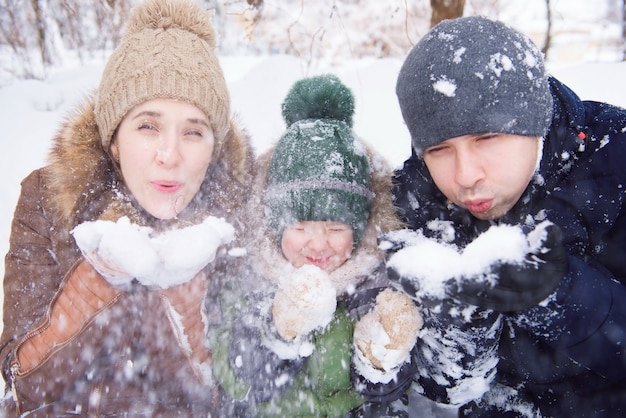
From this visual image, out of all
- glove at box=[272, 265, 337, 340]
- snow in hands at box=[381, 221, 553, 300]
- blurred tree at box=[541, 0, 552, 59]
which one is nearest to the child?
glove at box=[272, 265, 337, 340]

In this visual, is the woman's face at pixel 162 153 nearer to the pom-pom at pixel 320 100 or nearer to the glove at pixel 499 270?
the pom-pom at pixel 320 100

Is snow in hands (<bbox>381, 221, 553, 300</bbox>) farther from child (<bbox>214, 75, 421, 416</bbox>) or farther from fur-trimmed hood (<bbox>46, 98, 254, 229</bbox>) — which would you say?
fur-trimmed hood (<bbox>46, 98, 254, 229</bbox>)

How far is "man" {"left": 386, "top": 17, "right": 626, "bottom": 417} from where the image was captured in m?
1.43

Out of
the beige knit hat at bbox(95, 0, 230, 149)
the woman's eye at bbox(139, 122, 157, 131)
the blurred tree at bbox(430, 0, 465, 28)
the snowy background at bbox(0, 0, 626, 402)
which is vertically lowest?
the snowy background at bbox(0, 0, 626, 402)

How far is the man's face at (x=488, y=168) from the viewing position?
62.4 inches

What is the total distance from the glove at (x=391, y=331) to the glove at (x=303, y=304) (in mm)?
181

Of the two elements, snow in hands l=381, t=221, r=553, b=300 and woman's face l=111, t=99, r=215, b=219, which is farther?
woman's face l=111, t=99, r=215, b=219

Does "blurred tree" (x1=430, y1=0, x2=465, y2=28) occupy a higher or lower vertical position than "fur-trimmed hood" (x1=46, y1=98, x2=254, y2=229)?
higher

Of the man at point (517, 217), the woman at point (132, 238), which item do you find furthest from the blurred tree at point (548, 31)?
the woman at point (132, 238)

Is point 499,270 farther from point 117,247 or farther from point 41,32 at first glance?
point 41,32

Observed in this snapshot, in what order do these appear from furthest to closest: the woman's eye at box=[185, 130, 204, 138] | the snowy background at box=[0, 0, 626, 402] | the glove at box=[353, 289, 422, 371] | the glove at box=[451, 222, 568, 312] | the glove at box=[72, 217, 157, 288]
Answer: the snowy background at box=[0, 0, 626, 402]
the woman's eye at box=[185, 130, 204, 138]
the glove at box=[353, 289, 422, 371]
the glove at box=[72, 217, 157, 288]
the glove at box=[451, 222, 568, 312]

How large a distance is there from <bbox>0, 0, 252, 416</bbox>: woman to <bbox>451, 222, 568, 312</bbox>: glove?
36.9 inches

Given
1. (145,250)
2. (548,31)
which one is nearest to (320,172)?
(145,250)

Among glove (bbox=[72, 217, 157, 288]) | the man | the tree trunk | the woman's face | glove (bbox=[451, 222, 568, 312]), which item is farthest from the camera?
the tree trunk
